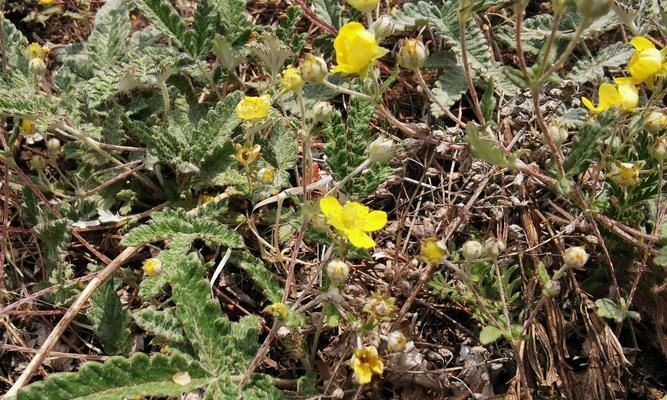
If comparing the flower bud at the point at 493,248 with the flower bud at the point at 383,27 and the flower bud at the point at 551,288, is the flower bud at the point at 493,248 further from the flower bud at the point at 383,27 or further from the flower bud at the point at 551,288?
the flower bud at the point at 383,27

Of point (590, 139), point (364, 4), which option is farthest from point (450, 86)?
point (590, 139)

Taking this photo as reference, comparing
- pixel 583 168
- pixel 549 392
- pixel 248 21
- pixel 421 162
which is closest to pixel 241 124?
pixel 248 21

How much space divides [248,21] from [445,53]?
0.91 metres

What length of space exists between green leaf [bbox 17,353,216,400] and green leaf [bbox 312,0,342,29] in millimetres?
1669

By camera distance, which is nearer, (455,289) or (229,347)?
(229,347)

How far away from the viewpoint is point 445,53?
9.74ft

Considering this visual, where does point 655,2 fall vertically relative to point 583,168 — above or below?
above

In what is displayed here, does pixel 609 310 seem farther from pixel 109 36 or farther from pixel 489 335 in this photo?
pixel 109 36

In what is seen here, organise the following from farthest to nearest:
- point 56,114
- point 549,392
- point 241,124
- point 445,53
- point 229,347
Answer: point 445,53
point 241,124
point 56,114
point 549,392
point 229,347

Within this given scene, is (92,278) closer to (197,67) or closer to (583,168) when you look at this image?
(197,67)

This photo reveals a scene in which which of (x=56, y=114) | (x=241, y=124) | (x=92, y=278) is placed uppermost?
(x=56, y=114)

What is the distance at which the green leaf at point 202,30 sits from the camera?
9.11 feet

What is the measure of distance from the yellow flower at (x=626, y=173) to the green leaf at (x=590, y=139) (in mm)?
140

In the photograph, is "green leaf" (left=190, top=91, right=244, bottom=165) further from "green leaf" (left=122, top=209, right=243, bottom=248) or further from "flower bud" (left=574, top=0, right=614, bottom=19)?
"flower bud" (left=574, top=0, right=614, bottom=19)
